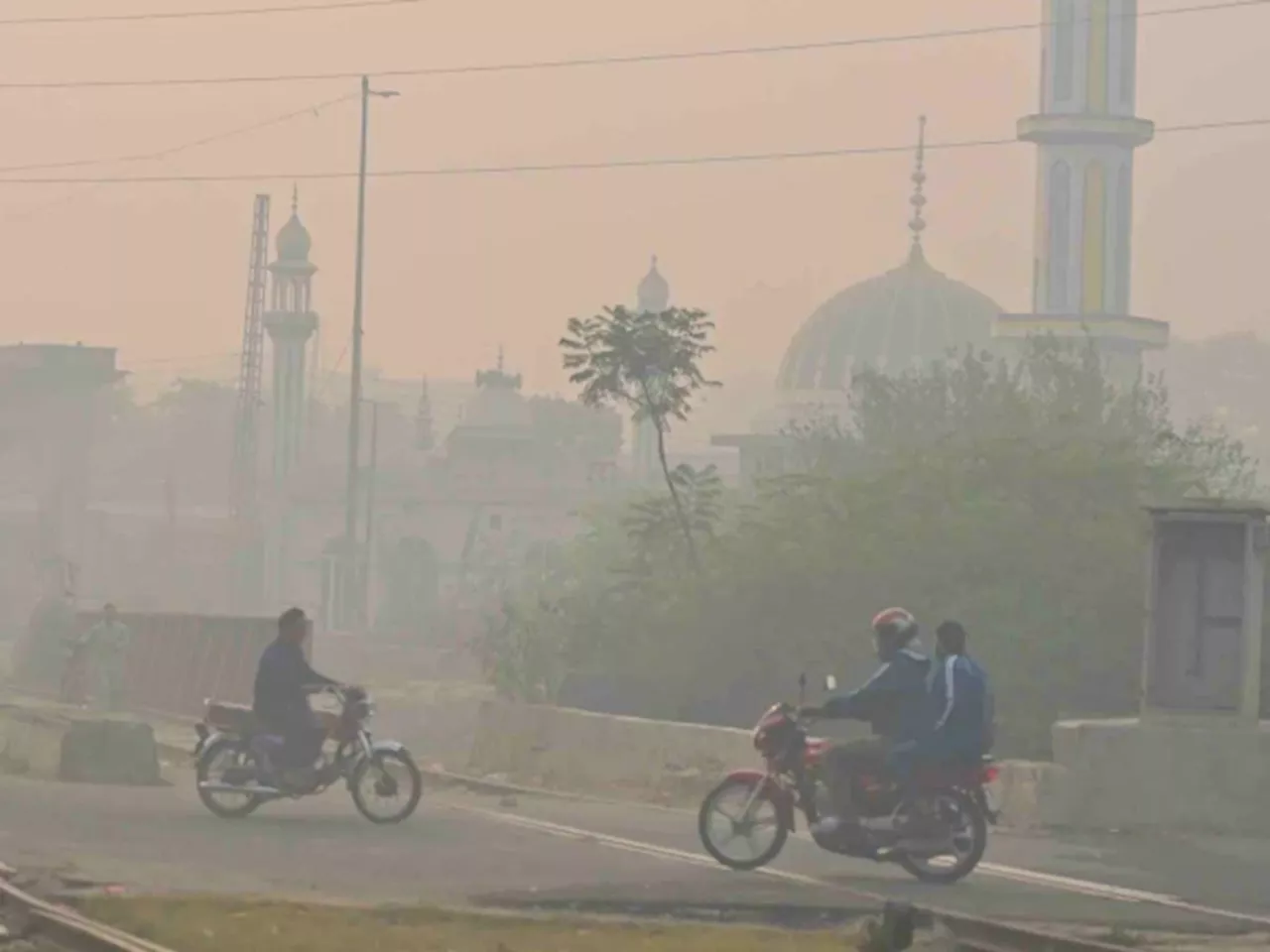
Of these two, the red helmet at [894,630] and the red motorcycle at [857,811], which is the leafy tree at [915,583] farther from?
the red motorcycle at [857,811]

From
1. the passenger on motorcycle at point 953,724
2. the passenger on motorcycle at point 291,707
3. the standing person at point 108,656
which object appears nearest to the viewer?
the passenger on motorcycle at point 953,724

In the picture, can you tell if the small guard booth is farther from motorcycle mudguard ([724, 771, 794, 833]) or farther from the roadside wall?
the roadside wall

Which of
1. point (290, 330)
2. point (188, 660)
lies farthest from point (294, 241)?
point (188, 660)

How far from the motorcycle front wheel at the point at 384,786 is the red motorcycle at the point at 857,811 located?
3.57m

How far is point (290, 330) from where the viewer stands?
445 feet

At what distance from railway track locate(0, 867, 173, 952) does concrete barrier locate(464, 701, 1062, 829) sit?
8518mm

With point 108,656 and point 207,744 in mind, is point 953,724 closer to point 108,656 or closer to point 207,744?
point 207,744

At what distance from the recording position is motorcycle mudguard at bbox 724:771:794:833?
17.5 meters

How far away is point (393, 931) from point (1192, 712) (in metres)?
10.0

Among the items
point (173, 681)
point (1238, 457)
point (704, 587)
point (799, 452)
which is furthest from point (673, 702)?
point (799, 452)

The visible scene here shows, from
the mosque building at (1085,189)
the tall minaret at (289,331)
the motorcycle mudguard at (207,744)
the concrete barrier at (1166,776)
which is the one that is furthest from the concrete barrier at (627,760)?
the tall minaret at (289,331)

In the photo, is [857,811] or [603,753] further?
[603,753]

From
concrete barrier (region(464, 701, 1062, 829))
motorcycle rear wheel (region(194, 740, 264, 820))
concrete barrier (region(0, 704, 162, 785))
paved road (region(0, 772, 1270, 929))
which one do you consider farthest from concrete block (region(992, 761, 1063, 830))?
concrete barrier (region(0, 704, 162, 785))

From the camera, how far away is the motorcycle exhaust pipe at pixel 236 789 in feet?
69.1
